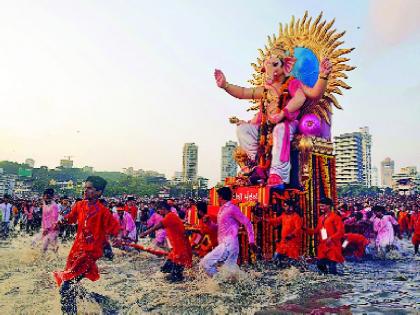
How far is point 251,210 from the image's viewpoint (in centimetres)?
857

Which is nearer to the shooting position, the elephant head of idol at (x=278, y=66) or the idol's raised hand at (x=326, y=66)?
the idol's raised hand at (x=326, y=66)

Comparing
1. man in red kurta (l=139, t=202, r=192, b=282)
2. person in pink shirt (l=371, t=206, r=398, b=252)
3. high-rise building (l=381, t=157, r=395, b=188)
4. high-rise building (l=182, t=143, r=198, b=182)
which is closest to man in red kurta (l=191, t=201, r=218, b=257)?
man in red kurta (l=139, t=202, r=192, b=282)

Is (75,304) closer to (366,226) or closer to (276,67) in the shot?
(276,67)

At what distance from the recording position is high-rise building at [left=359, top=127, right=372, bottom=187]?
355 feet

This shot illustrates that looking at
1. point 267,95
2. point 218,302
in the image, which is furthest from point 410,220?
point 218,302

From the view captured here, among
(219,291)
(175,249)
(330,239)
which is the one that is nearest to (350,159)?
(330,239)

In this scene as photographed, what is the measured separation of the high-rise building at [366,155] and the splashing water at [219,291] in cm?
10374

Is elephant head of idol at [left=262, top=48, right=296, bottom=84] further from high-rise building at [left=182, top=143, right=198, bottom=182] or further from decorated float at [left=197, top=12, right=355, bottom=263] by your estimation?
high-rise building at [left=182, top=143, right=198, bottom=182]

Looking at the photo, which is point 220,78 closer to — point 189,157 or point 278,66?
point 278,66

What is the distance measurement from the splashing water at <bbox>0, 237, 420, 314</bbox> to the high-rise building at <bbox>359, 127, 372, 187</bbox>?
104 metres

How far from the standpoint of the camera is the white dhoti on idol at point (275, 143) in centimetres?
959

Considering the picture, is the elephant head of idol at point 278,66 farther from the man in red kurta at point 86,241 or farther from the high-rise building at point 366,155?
the high-rise building at point 366,155

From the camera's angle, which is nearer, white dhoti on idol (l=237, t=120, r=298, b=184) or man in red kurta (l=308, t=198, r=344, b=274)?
man in red kurta (l=308, t=198, r=344, b=274)

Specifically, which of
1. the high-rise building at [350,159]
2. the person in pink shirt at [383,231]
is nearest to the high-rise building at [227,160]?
the high-rise building at [350,159]
